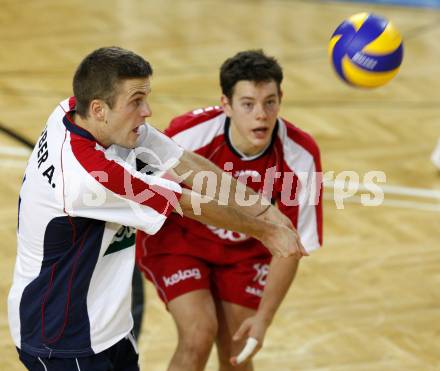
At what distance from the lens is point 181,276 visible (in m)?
5.01

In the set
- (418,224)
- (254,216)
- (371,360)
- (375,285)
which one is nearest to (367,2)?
(418,224)

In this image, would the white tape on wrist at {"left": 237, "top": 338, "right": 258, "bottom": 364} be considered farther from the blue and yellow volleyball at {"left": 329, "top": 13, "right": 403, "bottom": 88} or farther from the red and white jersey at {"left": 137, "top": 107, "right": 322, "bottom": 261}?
the blue and yellow volleyball at {"left": 329, "top": 13, "right": 403, "bottom": 88}

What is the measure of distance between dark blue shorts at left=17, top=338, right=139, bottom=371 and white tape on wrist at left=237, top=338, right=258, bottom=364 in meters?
0.61

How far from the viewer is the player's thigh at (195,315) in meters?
4.86

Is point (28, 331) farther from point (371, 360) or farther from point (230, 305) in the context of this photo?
point (371, 360)

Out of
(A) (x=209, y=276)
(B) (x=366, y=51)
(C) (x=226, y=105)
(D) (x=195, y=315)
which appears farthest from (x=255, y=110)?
(D) (x=195, y=315)

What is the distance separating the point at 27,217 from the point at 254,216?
98cm

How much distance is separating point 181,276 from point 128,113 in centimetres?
134

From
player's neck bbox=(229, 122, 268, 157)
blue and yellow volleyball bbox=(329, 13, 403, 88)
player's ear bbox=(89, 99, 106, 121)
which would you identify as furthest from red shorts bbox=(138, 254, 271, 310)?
player's ear bbox=(89, 99, 106, 121)

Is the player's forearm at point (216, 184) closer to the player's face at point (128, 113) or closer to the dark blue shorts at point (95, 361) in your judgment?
the player's face at point (128, 113)

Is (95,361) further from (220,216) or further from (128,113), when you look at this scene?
(128,113)

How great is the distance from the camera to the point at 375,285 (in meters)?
6.53

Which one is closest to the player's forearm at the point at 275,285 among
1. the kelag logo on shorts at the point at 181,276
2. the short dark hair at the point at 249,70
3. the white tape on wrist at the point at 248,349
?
the white tape on wrist at the point at 248,349

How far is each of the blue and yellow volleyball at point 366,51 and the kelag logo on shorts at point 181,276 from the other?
1308 mm
